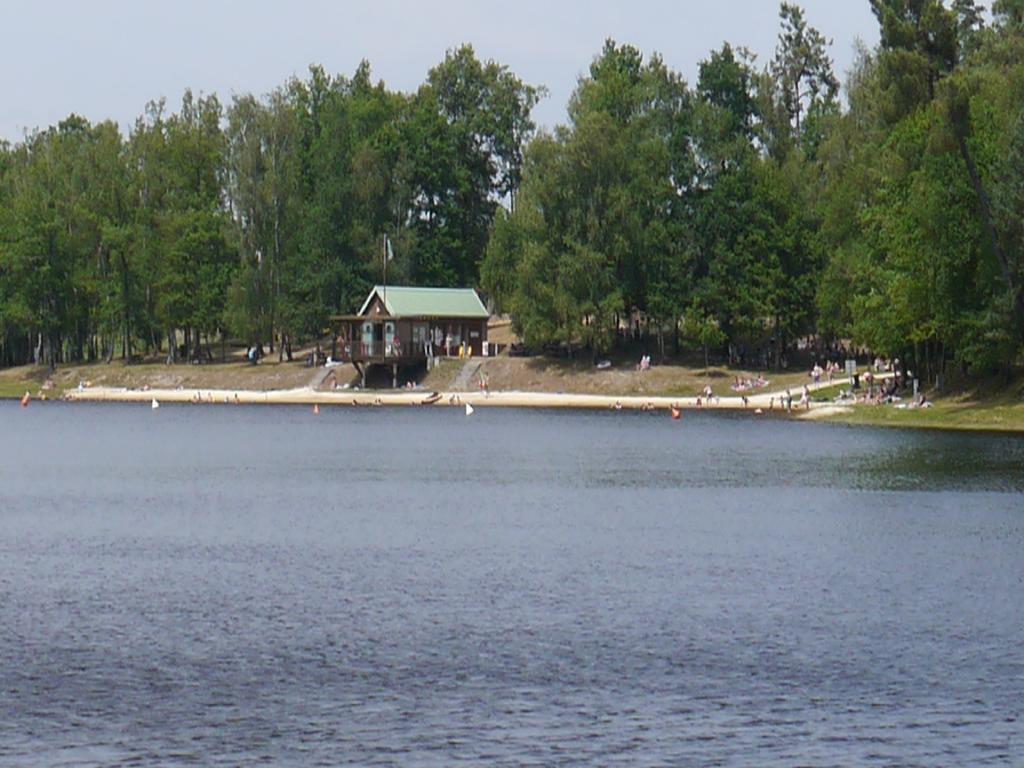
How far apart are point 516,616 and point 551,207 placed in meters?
83.9

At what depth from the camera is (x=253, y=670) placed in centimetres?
2806

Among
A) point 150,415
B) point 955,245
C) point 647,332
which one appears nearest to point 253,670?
point 955,245

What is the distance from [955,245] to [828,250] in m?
25.3

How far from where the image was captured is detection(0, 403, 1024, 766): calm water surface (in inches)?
949

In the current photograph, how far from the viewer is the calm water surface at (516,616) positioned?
79.0 feet

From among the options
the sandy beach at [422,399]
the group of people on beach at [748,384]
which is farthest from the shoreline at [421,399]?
the group of people on beach at [748,384]

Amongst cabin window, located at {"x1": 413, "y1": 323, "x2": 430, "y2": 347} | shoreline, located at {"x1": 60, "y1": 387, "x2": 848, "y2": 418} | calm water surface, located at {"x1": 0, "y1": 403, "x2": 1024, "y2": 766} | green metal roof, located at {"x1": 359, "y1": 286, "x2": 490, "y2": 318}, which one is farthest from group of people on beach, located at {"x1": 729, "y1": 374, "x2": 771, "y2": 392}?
calm water surface, located at {"x1": 0, "y1": 403, "x2": 1024, "y2": 766}

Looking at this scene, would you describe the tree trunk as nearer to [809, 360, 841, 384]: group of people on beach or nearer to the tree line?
[809, 360, 841, 384]: group of people on beach

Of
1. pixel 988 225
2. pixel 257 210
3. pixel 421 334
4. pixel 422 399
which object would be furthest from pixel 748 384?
pixel 257 210

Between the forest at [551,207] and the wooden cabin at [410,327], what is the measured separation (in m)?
3.76

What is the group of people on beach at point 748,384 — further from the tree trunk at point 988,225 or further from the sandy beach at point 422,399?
the tree trunk at point 988,225

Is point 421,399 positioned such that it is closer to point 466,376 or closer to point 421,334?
point 466,376

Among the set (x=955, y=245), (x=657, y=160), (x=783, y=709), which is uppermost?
(x=657, y=160)

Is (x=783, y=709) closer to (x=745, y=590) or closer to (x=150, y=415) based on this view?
(x=745, y=590)
